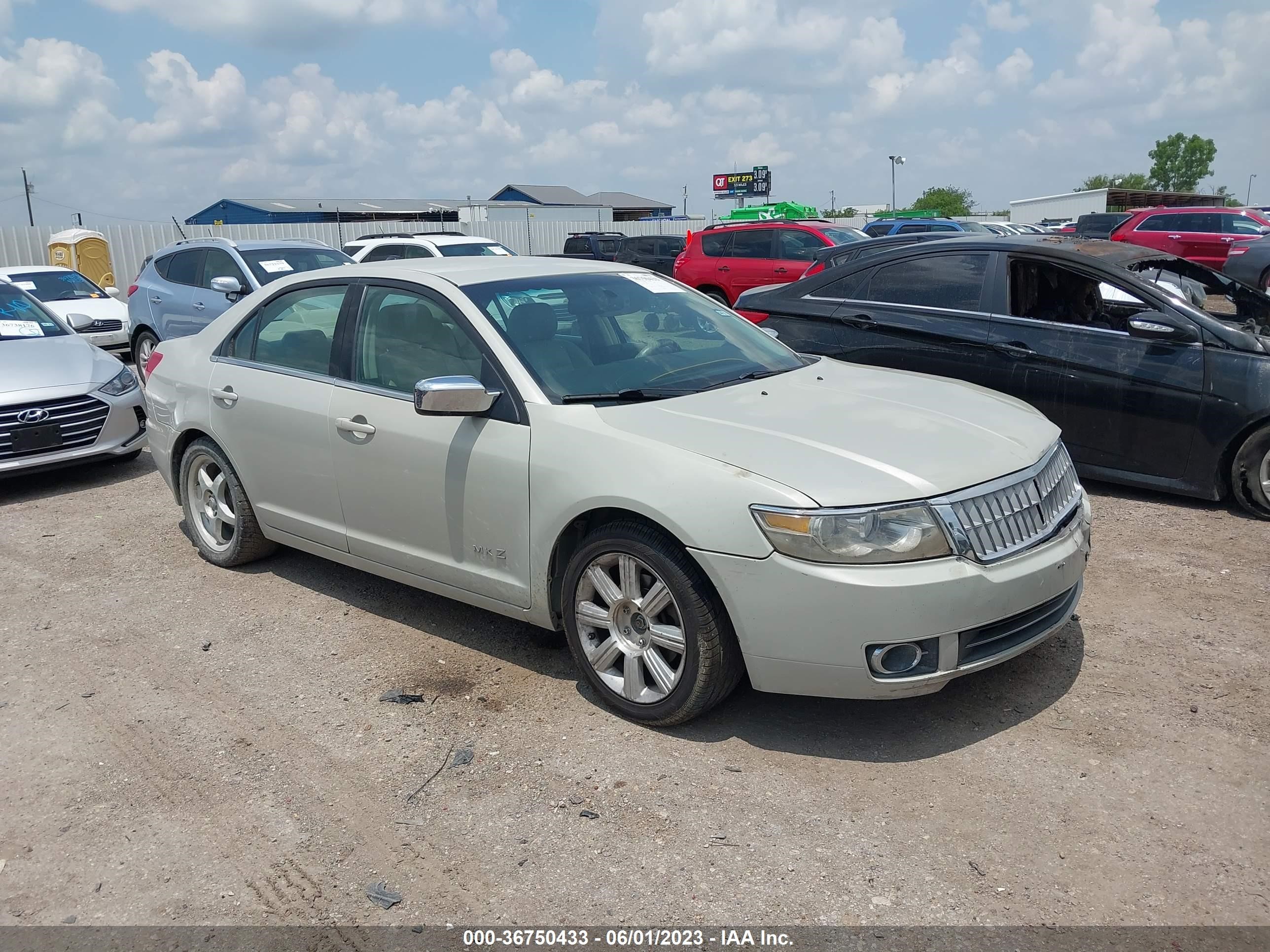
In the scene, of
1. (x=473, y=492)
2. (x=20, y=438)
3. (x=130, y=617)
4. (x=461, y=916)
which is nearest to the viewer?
(x=461, y=916)

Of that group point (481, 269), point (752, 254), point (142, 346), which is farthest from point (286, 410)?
point (752, 254)

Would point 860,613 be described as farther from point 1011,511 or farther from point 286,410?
point 286,410

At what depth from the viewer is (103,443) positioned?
788cm

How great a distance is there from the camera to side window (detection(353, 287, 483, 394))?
446cm

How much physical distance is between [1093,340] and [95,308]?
12821 mm

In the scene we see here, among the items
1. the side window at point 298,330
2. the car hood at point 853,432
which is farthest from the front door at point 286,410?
the car hood at point 853,432

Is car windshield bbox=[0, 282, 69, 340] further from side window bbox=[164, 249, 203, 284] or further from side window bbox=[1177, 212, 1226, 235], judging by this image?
side window bbox=[1177, 212, 1226, 235]

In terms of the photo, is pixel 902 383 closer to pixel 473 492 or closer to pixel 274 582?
pixel 473 492

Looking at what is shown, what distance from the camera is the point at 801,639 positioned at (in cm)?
346

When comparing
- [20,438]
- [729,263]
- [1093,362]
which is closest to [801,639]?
[1093,362]

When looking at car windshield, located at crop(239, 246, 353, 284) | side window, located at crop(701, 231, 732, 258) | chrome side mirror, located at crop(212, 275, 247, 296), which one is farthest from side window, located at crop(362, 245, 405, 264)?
chrome side mirror, located at crop(212, 275, 247, 296)

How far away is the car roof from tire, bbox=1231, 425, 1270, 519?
357 cm

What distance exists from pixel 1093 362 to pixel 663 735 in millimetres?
3936

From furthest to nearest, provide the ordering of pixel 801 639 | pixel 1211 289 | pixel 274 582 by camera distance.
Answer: pixel 1211 289
pixel 274 582
pixel 801 639
